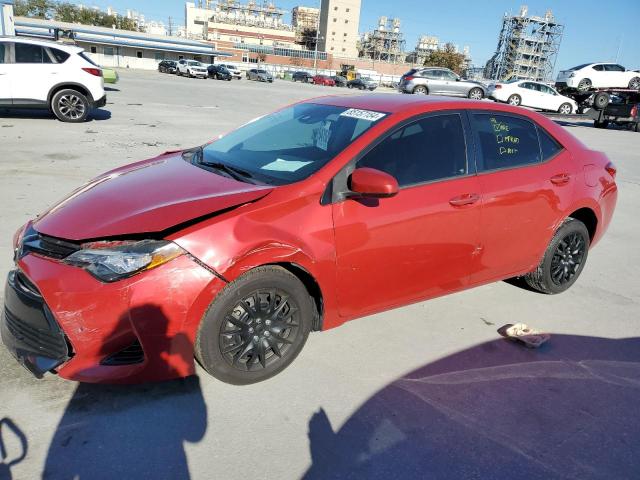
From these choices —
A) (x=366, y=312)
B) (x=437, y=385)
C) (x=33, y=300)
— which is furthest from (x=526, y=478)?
(x=33, y=300)

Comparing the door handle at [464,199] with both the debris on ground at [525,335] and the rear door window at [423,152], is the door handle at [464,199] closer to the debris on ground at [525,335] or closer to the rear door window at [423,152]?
the rear door window at [423,152]

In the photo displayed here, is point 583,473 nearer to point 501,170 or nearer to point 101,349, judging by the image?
point 501,170

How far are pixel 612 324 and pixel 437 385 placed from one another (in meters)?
1.89

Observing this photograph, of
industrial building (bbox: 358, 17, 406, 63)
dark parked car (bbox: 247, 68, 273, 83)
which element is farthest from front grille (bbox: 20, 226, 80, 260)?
industrial building (bbox: 358, 17, 406, 63)

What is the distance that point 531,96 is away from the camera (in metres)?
24.4

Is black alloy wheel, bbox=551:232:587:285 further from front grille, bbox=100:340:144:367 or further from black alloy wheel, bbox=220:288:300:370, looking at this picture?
front grille, bbox=100:340:144:367

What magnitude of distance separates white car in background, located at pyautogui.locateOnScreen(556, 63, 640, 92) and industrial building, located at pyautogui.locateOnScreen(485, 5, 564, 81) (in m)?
108

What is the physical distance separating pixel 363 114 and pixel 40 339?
7.87ft

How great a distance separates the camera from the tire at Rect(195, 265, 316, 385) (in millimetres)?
2627

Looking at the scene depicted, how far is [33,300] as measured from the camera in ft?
8.23

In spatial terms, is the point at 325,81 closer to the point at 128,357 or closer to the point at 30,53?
the point at 30,53

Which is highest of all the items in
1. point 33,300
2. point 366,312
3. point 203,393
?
point 33,300

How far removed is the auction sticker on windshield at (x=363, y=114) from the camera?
333cm

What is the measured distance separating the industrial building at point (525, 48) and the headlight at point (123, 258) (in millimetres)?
136274
